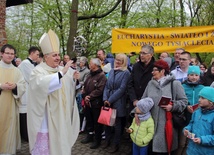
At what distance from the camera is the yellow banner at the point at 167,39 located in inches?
258

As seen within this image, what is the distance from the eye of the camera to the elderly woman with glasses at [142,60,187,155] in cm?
394

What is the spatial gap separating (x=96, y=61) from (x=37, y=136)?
2160mm

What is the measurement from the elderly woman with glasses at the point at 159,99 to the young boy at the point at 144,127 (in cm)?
8

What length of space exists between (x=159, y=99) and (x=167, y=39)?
10.6 ft

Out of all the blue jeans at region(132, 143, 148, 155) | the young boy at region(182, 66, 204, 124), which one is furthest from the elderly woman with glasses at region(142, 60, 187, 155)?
the young boy at region(182, 66, 204, 124)

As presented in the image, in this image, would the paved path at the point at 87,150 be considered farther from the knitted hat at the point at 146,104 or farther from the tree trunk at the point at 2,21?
the tree trunk at the point at 2,21

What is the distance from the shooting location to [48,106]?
12.9ft

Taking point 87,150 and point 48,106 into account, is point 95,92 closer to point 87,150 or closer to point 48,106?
point 87,150

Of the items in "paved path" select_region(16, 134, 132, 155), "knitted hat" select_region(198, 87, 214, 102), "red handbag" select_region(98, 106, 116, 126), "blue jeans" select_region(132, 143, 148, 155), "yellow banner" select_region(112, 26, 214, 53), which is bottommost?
"paved path" select_region(16, 134, 132, 155)

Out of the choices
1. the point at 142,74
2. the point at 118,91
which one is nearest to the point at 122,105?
the point at 118,91

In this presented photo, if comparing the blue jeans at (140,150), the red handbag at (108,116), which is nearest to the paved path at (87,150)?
the red handbag at (108,116)

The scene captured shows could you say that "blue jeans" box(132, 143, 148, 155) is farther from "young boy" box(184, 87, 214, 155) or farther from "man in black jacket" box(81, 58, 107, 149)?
"man in black jacket" box(81, 58, 107, 149)

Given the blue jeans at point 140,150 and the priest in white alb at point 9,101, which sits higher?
the priest in white alb at point 9,101

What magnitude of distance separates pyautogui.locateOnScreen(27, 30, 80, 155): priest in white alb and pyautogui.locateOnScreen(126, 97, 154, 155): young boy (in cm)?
107
